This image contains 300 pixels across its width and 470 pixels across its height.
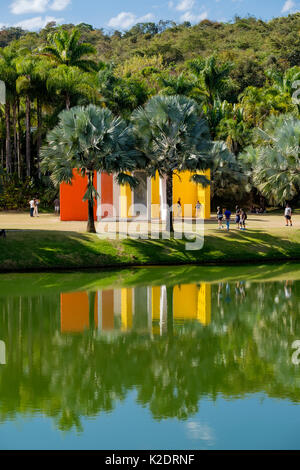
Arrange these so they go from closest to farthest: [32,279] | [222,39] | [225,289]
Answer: [225,289] < [32,279] < [222,39]

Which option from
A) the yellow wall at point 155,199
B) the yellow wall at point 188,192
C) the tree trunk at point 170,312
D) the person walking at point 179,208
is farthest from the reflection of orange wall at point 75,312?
the yellow wall at point 188,192

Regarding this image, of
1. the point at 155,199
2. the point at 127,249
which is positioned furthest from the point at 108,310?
the point at 155,199

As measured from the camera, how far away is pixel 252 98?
6750cm

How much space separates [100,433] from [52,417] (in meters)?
1.26

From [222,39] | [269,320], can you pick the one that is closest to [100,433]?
[269,320]

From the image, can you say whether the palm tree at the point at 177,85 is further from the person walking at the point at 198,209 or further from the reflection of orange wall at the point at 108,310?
the reflection of orange wall at the point at 108,310

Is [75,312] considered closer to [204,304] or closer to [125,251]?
[204,304]

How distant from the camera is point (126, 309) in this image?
25.1m

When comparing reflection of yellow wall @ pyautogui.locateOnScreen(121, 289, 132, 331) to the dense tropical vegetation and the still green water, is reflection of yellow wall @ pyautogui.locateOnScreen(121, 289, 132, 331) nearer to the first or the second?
the still green water

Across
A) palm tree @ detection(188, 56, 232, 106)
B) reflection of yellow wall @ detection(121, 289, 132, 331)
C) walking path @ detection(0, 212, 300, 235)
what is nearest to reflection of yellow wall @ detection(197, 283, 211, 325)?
reflection of yellow wall @ detection(121, 289, 132, 331)

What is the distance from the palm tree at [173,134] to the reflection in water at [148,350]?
10497 millimetres

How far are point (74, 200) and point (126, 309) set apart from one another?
21.4m

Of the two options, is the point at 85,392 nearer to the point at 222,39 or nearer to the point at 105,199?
the point at 105,199

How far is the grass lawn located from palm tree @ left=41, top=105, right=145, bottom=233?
3171 mm
